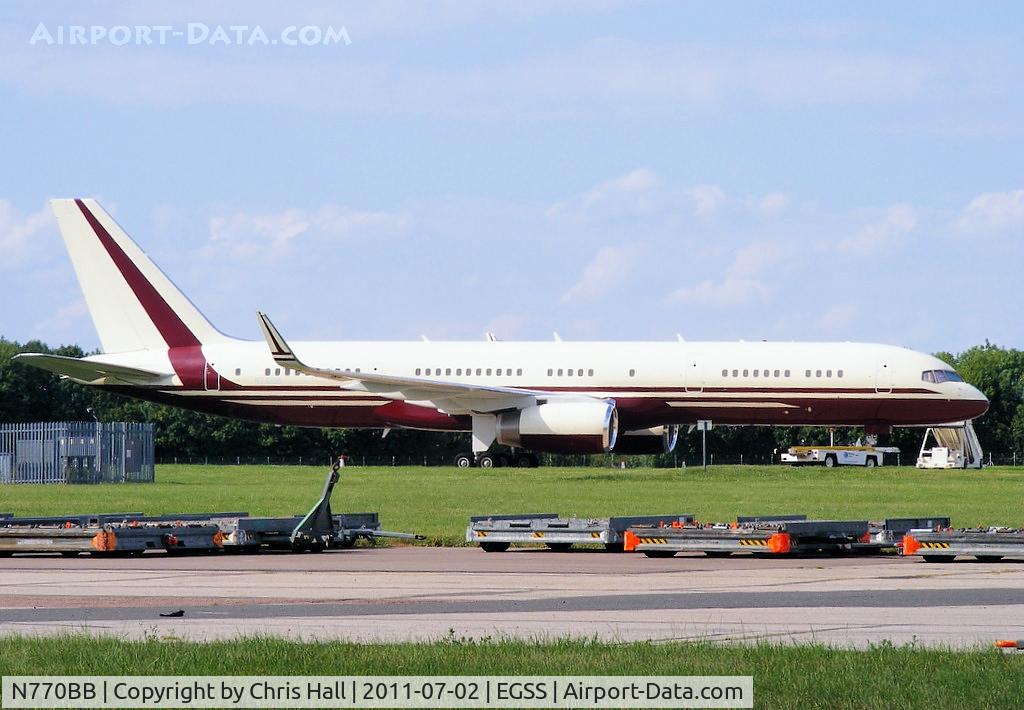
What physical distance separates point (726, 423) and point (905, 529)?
91.7 feet

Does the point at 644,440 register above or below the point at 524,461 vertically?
above

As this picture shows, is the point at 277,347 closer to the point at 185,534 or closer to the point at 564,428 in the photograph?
the point at 564,428

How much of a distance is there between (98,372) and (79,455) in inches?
127

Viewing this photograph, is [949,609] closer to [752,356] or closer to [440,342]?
[752,356]

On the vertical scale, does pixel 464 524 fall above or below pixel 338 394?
below

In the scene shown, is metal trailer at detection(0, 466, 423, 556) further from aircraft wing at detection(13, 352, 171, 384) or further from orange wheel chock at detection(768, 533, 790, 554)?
aircraft wing at detection(13, 352, 171, 384)

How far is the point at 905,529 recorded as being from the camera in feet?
76.6

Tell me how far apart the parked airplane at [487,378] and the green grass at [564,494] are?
184 cm

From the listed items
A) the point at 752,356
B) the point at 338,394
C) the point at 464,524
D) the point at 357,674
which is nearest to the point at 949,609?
the point at 357,674

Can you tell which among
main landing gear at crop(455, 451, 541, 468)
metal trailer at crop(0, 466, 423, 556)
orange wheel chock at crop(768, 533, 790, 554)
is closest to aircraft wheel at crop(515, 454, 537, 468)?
main landing gear at crop(455, 451, 541, 468)

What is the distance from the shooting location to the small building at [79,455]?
55.0 meters

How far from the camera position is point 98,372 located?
54344 mm

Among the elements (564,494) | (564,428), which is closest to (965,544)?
(564,494)

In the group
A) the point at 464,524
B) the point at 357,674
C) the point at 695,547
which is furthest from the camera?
the point at 464,524
